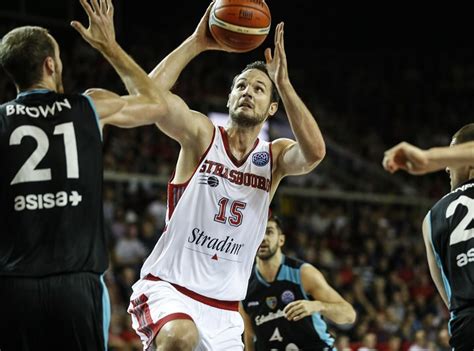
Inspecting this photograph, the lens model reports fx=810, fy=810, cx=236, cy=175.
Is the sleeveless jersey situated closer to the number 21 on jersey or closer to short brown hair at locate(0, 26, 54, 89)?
the number 21 on jersey

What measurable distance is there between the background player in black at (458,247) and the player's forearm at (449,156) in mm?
838

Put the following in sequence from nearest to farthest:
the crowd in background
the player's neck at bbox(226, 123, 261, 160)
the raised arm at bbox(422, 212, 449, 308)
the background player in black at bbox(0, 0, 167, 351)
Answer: the background player in black at bbox(0, 0, 167, 351) → the raised arm at bbox(422, 212, 449, 308) → the player's neck at bbox(226, 123, 261, 160) → the crowd in background

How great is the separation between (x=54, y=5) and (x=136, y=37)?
2419 millimetres

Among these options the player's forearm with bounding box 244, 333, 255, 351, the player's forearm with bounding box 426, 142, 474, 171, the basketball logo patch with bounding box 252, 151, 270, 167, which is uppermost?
the player's forearm with bounding box 426, 142, 474, 171

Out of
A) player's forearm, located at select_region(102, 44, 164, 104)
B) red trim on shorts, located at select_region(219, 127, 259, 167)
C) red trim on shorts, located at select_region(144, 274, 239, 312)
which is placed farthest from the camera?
red trim on shorts, located at select_region(219, 127, 259, 167)

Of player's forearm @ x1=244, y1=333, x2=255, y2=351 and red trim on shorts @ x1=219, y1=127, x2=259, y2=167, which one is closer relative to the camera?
red trim on shorts @ x1=219, y1=127, x2=259, y2=167

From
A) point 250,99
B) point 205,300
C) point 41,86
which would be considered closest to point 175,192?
point 205,300

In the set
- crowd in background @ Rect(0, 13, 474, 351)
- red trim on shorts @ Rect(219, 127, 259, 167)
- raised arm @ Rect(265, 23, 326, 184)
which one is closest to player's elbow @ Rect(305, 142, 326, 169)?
raised arm @ Rect(265, 23, 326, 184)

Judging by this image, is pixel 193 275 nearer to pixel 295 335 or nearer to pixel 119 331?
pixel 295 335

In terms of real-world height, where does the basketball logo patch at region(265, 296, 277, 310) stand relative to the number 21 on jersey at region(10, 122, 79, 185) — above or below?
below

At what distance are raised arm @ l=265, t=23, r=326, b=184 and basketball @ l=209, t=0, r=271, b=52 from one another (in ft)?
1.31

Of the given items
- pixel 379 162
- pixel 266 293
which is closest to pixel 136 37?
pixel 379 162

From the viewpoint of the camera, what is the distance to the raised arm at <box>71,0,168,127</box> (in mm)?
4680

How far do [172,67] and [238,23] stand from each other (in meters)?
0.64
